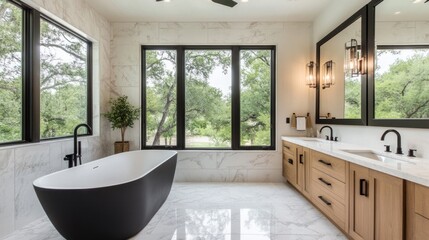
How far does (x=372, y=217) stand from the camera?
6.06 feet

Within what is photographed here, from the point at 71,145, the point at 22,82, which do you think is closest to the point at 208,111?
the point at 71,145

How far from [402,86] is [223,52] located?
288cm

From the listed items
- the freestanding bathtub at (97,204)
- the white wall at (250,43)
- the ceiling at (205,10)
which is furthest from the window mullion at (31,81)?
the white wall at (250,43)

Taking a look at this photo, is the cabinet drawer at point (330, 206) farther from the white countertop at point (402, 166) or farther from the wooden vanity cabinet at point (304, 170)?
the white countertop at point (402, 166)

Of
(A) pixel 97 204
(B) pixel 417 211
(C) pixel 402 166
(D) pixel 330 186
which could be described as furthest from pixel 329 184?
(A) pixel 97 204

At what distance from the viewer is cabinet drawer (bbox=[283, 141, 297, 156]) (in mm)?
3640

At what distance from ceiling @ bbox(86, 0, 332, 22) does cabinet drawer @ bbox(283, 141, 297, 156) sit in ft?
7.10

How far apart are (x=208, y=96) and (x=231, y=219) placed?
2346mm

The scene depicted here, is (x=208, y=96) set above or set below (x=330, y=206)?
above

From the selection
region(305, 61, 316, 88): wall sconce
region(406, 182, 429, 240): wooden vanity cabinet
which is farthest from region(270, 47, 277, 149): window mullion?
region(406, 182, 429, 240): wooden vanity cabinet

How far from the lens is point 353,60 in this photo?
9.33 ft

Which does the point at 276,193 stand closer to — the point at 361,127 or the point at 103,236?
the point at 361,127

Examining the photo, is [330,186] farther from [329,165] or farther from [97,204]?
[97,204]

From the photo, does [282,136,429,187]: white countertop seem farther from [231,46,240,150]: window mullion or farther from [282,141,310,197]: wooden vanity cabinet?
[231,46,240,150]: window mullion
